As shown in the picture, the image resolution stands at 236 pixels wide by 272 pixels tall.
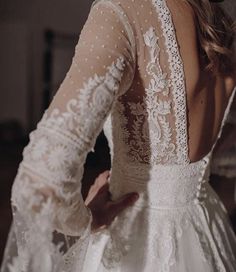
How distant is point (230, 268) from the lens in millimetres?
830

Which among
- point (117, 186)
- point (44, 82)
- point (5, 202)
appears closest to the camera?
point (117, 186)

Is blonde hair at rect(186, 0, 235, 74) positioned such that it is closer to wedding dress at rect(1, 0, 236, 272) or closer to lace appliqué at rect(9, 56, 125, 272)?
wedding dress at rect(1, 0, 236, 272)

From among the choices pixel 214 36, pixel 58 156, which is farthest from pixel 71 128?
pixel 214 36

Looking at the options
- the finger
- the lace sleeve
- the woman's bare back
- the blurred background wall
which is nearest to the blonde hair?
the woman's bare back

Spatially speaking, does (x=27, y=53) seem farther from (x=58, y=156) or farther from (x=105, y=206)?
(x=58, y=156)

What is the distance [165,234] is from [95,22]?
0.37m

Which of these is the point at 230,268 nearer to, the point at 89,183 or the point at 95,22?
the point at 95,22

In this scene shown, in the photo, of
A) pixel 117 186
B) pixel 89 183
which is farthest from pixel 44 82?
pixel 117 186

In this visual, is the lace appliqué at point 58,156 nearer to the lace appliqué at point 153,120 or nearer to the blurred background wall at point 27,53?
the lace appliqué at point 153,120

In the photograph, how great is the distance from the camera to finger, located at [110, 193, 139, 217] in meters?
0.76

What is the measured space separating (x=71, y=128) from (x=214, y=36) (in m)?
0.29

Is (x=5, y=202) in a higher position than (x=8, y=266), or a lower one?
lower

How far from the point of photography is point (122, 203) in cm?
77

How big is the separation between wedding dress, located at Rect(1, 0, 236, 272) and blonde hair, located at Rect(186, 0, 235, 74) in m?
0.05
